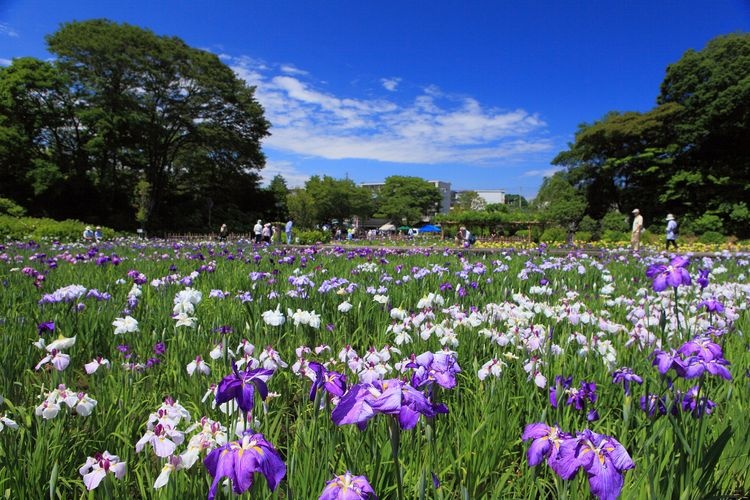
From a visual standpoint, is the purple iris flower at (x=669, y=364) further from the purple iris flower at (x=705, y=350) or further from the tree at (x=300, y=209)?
the tree at (x=300, y=209)

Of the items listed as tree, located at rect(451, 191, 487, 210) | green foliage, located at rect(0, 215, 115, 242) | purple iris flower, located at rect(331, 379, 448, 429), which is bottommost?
green foliage, located at rect(0, 215, 115, 242)

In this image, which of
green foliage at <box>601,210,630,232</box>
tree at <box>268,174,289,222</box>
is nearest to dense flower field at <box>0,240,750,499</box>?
green foliage at <box>601,210,630,232</box>

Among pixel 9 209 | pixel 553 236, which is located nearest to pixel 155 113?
pixel 9 209

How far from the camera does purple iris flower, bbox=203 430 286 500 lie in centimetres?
98

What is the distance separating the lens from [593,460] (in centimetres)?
110

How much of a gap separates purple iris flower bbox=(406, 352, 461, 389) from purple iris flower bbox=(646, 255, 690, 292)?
1.23m

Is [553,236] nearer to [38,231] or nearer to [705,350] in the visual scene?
[38,231]

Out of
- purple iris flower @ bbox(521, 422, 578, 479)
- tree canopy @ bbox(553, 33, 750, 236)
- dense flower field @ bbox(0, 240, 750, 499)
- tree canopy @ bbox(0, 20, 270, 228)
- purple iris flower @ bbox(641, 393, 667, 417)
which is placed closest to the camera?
purple iris flower @ bbox(521, 422, 578, 479)

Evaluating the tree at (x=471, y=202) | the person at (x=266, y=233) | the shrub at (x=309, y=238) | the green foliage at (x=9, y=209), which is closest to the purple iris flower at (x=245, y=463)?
the person at (x=266, y=233)

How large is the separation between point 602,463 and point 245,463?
0.85 m

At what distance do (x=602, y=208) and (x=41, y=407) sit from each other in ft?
154

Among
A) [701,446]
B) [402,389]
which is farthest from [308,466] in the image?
[701,446]

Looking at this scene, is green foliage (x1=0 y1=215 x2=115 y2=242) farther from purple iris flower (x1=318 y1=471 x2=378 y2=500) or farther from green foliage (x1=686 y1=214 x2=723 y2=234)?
green foliage (x1=686 y1=214 x2=723 y2=234)

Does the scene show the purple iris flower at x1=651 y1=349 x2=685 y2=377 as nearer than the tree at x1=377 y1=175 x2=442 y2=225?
Yes
